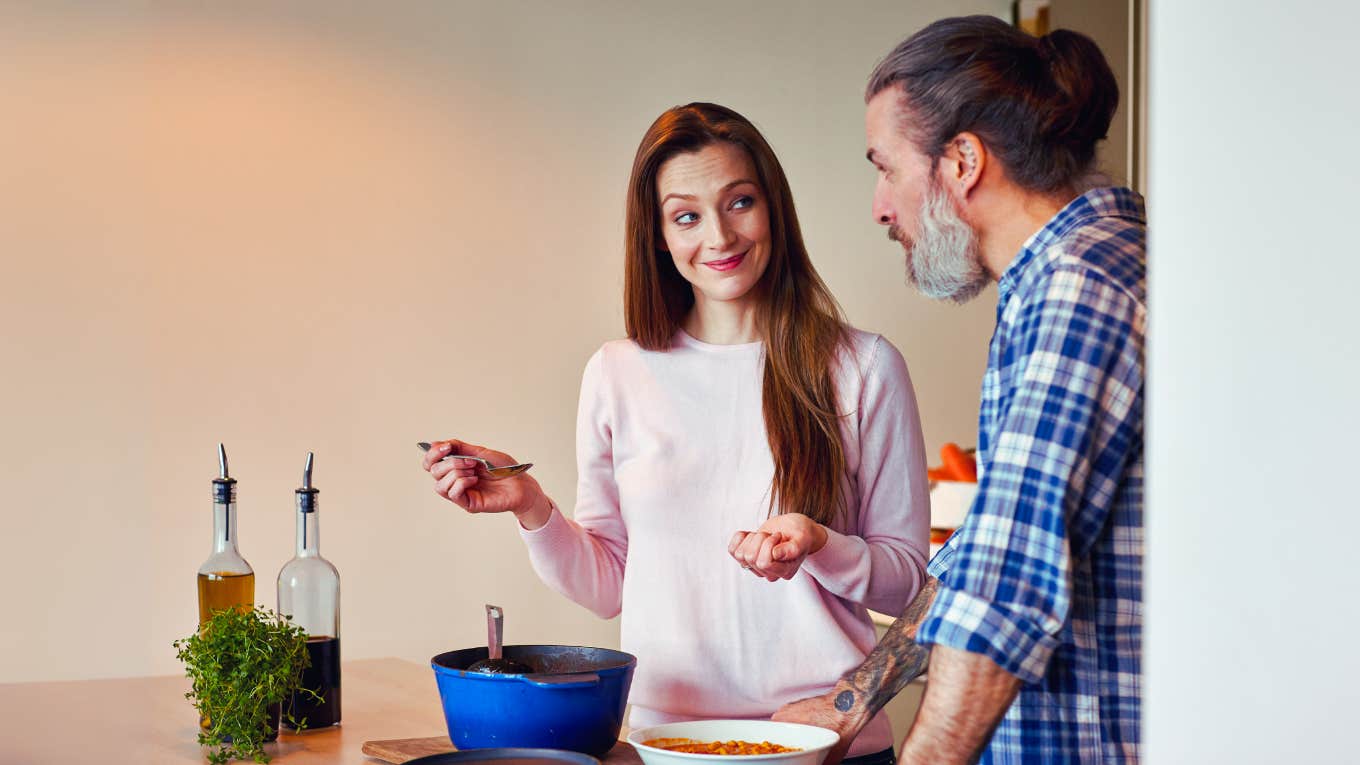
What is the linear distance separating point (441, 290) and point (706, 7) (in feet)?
3.78

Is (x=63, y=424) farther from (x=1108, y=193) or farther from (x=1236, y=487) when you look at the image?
(x=1236, y=487)

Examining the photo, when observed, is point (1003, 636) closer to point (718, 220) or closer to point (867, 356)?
point (867, 356)

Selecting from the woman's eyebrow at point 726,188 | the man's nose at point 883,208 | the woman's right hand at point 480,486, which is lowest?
the woman's right hand at point 480,486

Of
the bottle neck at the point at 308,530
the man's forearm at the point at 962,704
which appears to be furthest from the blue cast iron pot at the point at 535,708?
the man's forearm at the point at 962,704

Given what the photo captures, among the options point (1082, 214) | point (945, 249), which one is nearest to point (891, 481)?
point (945, 249)

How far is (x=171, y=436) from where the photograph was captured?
2.90 metres

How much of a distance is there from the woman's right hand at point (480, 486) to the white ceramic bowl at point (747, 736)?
16.2 inches

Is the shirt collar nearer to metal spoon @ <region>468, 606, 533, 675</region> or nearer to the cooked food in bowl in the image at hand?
the cooked food in bowl

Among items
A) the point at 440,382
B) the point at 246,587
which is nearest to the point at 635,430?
the point at 246,587

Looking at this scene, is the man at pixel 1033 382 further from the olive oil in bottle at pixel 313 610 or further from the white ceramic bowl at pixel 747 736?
the olive oil in bottle at pixel 313 610

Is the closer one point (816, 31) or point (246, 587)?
point (246, 587)

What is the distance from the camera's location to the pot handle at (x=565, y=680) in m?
1.30

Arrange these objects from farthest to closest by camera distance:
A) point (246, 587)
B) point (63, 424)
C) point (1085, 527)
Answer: point (63, 424) → point (246, 587) → point (1085, 527)

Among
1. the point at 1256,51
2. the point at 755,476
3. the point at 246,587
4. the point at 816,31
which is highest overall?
the point at 816,31
